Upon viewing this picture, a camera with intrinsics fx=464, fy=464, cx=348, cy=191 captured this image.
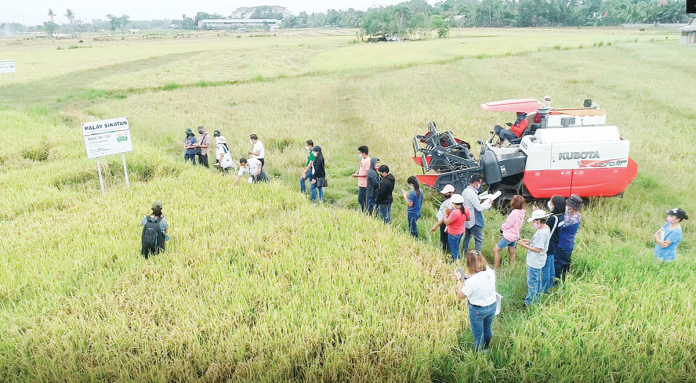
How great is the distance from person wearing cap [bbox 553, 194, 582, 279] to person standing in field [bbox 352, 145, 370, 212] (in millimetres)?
3969

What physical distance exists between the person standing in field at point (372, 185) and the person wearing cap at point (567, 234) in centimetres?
334

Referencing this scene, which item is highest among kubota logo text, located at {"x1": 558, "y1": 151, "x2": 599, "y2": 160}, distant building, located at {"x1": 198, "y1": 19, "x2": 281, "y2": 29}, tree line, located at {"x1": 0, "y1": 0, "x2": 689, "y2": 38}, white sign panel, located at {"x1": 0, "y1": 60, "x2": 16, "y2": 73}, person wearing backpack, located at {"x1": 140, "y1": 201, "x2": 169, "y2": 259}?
distant building, located at {"x1": 198, "y1": 19, "x2": 281, "y2": 29}

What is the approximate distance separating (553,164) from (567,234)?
3.29 metres

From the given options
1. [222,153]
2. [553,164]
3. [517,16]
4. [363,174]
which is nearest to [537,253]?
[553,164]

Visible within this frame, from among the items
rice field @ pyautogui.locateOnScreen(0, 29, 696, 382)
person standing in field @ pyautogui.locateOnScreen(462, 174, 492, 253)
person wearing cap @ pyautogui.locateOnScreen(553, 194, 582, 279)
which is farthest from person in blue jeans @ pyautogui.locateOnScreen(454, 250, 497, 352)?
person standing in field @ pyautogui.locateOnScreen(462, 174, 492, 253)

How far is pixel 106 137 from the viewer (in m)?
10.2

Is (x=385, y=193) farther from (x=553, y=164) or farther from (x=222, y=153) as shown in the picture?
(x=222, y=153)

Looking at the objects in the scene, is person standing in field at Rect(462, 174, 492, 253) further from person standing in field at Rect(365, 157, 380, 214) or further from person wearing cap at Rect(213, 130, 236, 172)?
person wearing cap at Rect(213, 130, 236, 172)

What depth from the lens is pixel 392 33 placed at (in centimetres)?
6950

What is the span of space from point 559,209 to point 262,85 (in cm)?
2278

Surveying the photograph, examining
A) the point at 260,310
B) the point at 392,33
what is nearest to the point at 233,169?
the point at 260,310

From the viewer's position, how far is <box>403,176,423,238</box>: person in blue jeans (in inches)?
313

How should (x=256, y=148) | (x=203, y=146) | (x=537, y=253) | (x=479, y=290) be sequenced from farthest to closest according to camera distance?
(x=203, y=146) → (x=256, y=148) → (x=537, y=253) → (x=479, y=290)

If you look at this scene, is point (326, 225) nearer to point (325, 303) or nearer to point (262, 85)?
point (325, 303)
